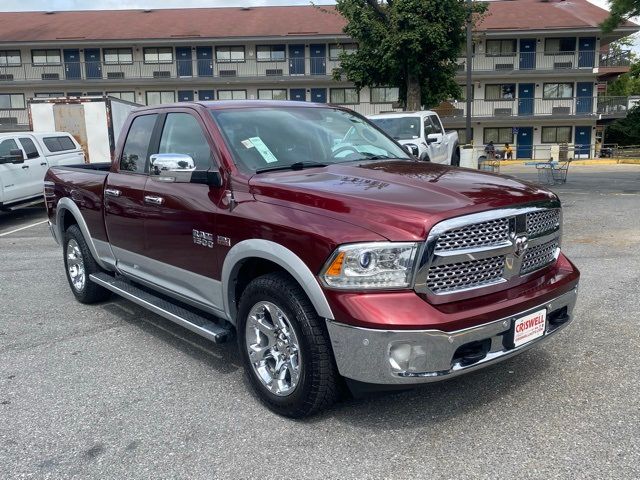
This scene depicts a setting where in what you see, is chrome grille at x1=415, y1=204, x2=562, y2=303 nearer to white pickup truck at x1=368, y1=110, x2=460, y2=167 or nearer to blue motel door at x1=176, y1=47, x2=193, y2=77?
white pickup truck at x1=368, y1=110, x2=460, y2=167

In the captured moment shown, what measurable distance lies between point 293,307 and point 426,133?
10.8m

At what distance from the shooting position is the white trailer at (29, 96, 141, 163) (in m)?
16.9

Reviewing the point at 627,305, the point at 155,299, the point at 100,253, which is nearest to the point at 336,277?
the point at 155,299

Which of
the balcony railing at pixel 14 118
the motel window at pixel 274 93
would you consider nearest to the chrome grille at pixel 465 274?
the motel window at pixel 274 93

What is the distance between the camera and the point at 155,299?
4.60 m

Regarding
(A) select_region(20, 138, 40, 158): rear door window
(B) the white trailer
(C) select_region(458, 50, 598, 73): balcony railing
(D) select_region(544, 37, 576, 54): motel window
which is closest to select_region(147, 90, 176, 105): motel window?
(C) select_region(458, 50, 598, 73): balcony railing

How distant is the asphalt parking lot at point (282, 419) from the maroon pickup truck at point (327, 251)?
0.34 meters

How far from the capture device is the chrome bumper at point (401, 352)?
2848 millimetres

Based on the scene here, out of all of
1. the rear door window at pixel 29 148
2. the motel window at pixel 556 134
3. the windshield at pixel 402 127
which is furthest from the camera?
the motel window at pixel 556 134

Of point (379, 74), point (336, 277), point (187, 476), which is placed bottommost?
point (187, 476)

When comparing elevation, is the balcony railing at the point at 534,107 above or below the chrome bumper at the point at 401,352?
above

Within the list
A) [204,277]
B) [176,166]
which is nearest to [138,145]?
[176,166]

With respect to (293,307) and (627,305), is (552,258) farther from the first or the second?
(627,305)

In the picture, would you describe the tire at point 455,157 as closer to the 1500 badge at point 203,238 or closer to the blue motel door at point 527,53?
the 1500 badge at point 203,238
